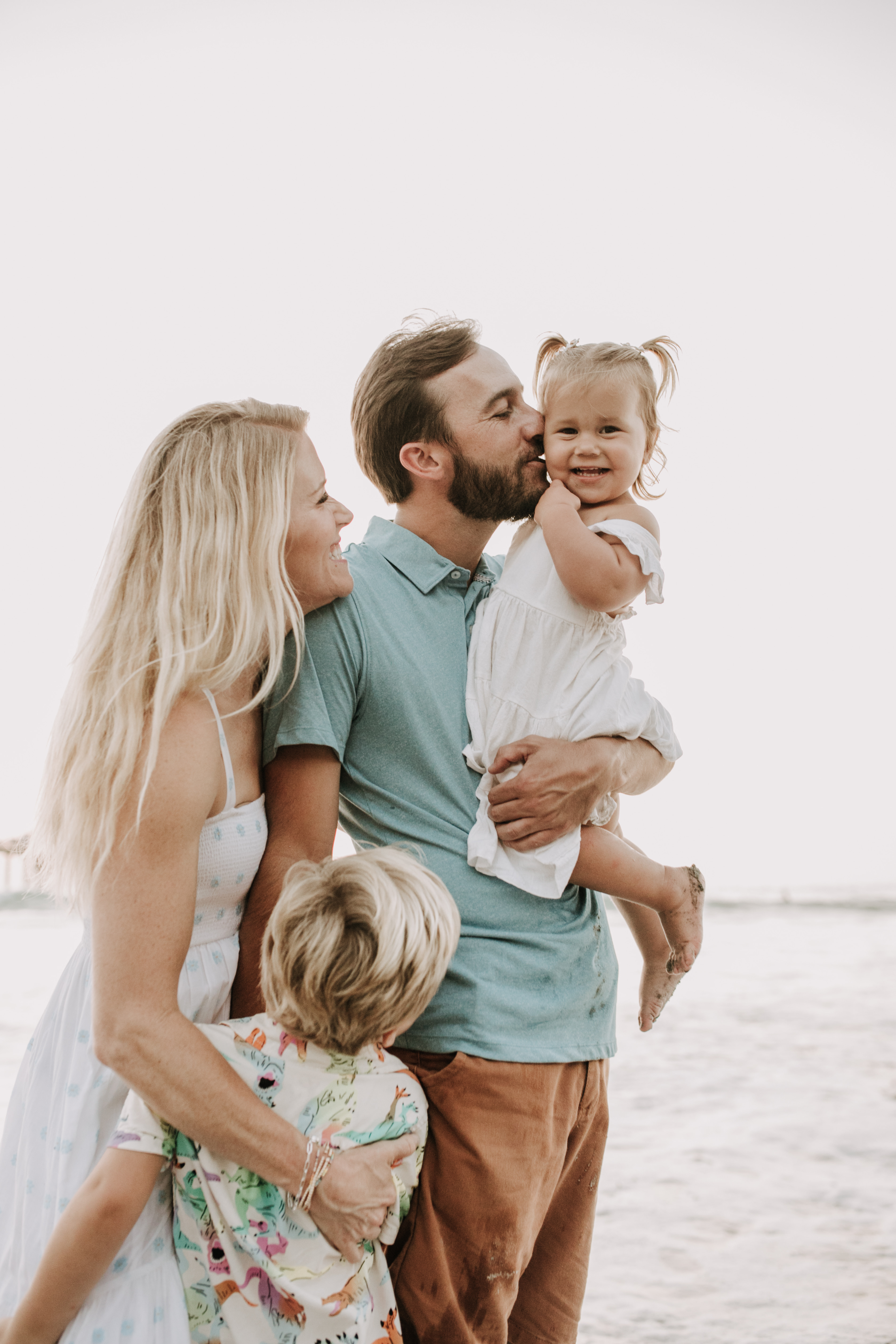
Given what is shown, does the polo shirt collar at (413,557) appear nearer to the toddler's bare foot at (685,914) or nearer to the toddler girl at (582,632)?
the toddler girl at (582,632)

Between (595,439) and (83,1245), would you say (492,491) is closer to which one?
(595,439)

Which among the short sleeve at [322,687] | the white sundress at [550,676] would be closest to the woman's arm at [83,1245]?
the short sleeve at [322,687]

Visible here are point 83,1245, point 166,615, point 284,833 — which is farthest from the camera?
point 284,833

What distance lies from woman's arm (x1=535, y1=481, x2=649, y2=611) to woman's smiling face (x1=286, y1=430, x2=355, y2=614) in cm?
40

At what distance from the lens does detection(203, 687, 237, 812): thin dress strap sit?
153cm

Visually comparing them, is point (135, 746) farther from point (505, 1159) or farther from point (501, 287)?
point (501, 287)

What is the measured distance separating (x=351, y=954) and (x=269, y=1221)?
1.23 ft

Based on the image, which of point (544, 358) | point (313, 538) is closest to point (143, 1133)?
point (313, 538)

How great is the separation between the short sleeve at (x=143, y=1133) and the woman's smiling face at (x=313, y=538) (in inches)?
31.2

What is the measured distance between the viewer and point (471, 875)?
1828 millimetres

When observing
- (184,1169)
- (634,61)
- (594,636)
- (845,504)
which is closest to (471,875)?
(594,636)

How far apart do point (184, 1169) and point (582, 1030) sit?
2.41 feet

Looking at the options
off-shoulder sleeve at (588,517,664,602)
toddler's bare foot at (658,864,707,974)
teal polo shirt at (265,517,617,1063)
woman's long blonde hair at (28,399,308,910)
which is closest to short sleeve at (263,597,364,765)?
teal polo shirt at (265,517,617,1063)

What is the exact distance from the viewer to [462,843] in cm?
185
